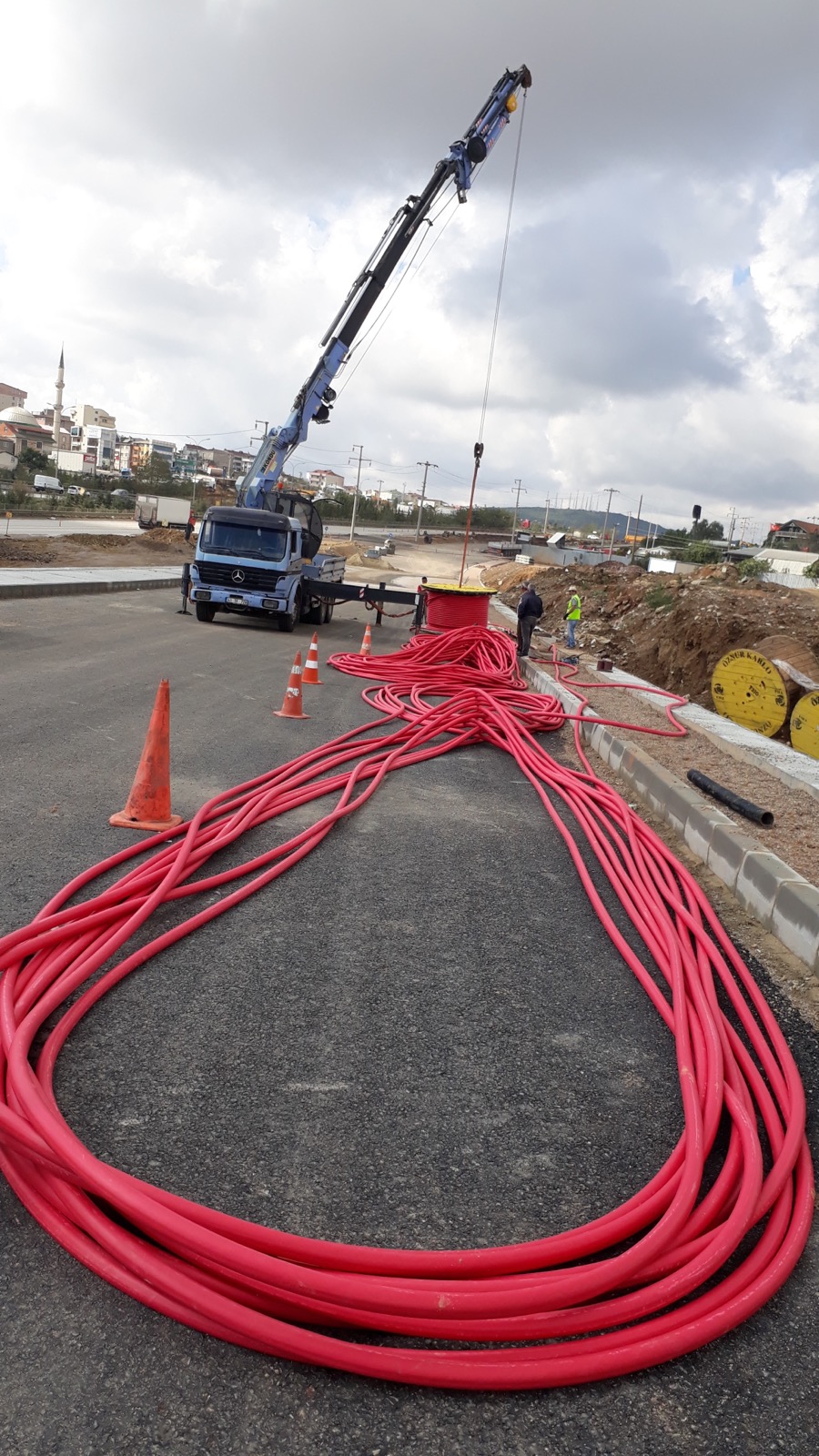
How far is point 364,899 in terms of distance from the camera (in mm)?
5027

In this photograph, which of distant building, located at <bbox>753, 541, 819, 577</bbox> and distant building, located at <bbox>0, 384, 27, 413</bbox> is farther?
distant building, located at <bbox>0, 384, 27, 413</bbox>

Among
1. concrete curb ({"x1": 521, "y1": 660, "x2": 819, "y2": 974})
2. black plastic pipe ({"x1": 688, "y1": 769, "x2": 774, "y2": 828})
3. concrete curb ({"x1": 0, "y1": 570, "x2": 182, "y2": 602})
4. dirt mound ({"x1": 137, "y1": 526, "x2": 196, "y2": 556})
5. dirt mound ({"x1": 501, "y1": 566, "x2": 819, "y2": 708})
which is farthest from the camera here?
dirt mound ({"x1": 137, "y1": 526, "x2": 196, "y2": 556})

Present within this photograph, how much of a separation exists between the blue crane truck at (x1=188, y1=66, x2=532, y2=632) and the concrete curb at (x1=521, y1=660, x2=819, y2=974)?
34.8 feet

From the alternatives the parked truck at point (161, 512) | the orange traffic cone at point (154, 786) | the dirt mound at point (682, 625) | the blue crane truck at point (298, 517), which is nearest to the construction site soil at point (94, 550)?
the blue crane truck at point (298, 517)

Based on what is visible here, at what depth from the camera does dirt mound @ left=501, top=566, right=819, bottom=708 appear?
2003 centimetres

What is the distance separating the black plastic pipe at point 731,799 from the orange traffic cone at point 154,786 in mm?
3954

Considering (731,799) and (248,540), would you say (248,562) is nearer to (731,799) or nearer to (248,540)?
(248,540)

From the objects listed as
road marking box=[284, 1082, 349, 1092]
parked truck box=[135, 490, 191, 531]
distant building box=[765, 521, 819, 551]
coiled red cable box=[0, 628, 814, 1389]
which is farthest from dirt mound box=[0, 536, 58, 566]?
distant building box=[765, 521, 819, 551]

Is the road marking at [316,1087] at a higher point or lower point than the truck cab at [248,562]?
lower

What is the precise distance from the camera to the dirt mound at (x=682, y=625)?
20031 mm

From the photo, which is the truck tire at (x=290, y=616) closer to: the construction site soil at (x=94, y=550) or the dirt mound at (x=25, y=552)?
the construction site soil at (x=94, y=550)

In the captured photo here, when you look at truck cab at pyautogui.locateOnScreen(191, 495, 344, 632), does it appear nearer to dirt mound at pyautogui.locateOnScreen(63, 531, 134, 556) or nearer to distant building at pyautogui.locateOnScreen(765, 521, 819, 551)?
dirt mound at pyautogui.locateOnScreen(63, 531, 134, 556)

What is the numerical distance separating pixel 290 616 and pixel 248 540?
163cm

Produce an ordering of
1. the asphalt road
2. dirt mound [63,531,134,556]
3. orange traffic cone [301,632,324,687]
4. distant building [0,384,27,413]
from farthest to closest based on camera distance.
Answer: distant building [0,384,27,413] < dirt mound [63,531,134,556] < orange traffic cone [301,632,324,687] < the asphalt road
